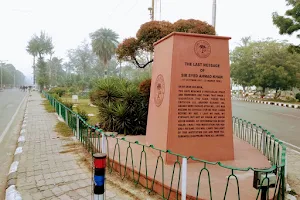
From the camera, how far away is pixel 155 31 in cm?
938

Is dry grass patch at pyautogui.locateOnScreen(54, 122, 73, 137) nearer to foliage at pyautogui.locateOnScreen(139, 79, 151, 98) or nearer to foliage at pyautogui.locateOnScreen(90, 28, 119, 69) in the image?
foliage at pyautogui.locateOnScreen(139, 79, 151, 98)

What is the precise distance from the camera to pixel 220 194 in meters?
3.35

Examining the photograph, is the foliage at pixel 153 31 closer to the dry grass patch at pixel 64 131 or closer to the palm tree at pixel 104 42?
the dry grass patch at pixel 64 131

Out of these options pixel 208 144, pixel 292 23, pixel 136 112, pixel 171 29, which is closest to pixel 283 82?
pixel 292 23

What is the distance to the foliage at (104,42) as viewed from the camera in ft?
124

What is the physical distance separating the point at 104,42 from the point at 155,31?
30.0m

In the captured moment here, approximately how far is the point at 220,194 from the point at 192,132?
155 cm

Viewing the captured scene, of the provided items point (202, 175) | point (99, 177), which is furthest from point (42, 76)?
point (99, 177)

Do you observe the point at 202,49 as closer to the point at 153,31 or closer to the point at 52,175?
the point at 52,175

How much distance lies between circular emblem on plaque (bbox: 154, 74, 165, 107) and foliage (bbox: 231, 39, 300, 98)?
26383mm

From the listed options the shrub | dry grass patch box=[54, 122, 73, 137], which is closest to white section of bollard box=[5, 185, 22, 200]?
dry grass patch box=[54, 122, 73, 137]

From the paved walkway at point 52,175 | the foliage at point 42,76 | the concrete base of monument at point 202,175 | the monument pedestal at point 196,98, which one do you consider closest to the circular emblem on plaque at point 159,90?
the monument pedestal at point 196,98

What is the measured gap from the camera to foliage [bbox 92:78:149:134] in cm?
802

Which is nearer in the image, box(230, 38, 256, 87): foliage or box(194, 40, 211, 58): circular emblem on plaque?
box(194, 40, 211, 58): circular emblem on plaque
